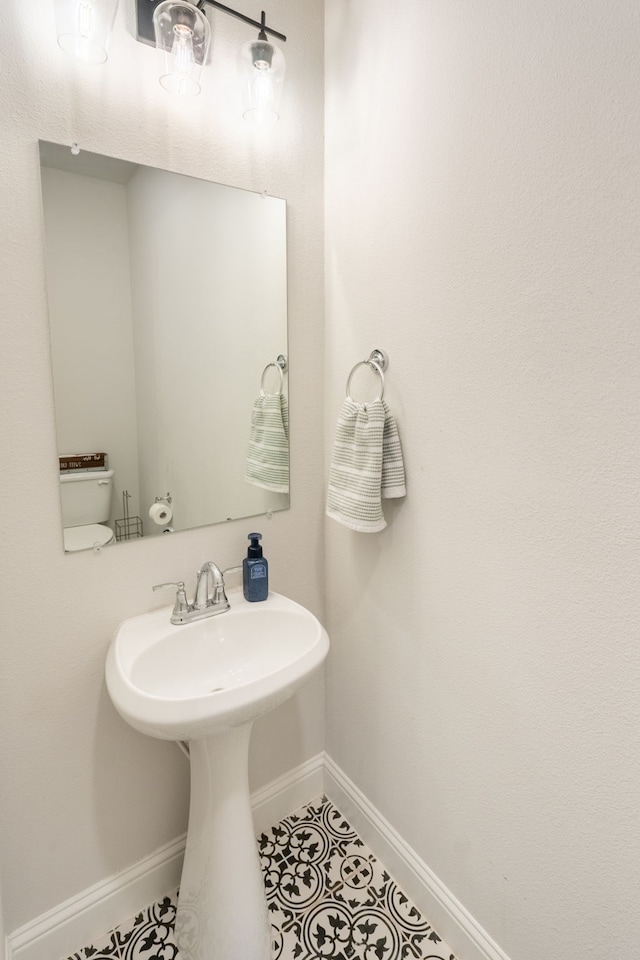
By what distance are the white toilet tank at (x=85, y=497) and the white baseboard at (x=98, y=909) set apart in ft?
3.17

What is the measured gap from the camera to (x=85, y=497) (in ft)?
3.90

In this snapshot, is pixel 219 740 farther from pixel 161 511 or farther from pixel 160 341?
pixel 160 341

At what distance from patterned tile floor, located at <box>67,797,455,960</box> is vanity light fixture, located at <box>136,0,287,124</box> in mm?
2023

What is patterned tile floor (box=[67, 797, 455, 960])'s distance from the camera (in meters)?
1.27

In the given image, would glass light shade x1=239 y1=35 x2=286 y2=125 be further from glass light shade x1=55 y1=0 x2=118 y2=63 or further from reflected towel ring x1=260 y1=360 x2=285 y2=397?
reflected towel ring x1=260 y1=360 x2=285 y2=397

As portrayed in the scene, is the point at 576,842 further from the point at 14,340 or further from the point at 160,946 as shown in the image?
the point at 14,340

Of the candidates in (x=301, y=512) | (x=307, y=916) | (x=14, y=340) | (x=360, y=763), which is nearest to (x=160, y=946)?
(x=307, y=916)

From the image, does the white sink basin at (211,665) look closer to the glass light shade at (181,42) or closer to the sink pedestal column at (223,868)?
the sink pedestal column at (223,868)

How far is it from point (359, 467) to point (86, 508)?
67 cm

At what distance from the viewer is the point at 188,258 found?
4.32 ft

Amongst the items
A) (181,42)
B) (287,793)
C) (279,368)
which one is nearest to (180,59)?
(181,42)

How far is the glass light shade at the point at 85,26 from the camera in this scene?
39.4 inches

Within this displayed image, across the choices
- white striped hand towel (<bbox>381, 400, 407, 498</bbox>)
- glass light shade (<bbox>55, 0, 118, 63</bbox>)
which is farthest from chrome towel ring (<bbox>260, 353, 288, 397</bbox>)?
glass light shade (<bbox>55, 0, 118, 63</bbox>)

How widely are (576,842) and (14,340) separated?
1.51 metres
